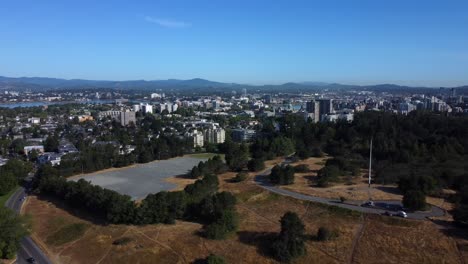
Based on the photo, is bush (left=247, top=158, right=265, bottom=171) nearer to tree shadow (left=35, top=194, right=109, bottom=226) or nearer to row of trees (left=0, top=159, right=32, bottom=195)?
tree shadow (left=35, top=194, right=109, bottom=226)

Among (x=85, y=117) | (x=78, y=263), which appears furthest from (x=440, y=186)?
(x=85, y=117)

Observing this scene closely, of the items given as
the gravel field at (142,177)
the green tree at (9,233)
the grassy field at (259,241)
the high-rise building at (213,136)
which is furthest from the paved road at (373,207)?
the high-rise building at (213,136)

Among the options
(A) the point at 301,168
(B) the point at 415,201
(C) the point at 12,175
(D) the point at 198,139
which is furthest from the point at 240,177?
(D) the point at 198,139

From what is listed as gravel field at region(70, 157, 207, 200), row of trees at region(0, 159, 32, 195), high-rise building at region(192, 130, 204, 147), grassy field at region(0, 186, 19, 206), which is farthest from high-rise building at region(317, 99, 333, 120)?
grassy field at region(0, 186, 19, 206)

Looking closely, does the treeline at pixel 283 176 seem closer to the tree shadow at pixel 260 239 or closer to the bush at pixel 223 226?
the bush at pixel 223 226

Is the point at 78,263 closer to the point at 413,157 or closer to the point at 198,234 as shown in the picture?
the point at 198,234

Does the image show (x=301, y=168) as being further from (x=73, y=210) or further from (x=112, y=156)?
(x=112, y=156)
